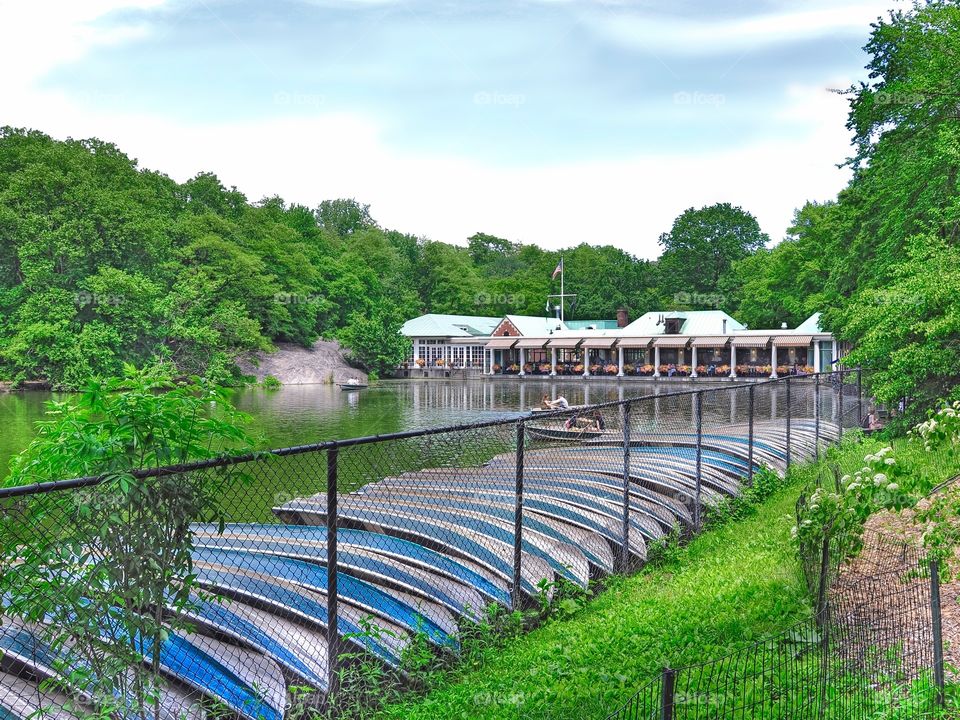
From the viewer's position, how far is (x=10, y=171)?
51094 mm

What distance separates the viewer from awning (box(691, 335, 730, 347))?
2247 inches

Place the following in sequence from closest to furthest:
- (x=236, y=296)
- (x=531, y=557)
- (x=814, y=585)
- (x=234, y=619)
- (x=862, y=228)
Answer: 1. (x=234, y=619)
2. (x=814, y=585)
3. (x=531, y=557)
4. (x=862, y=228)
5. (x=236, y=296)

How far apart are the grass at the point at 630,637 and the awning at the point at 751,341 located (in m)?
48.8

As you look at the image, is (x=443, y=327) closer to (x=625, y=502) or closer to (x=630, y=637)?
(x=625, y=502)

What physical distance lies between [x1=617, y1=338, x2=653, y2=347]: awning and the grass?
169 feet

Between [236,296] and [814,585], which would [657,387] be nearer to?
[236,296]

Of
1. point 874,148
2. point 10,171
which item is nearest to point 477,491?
point 874,148

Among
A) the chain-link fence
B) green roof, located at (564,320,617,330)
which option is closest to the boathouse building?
green roof, located at (564,320,617,330)

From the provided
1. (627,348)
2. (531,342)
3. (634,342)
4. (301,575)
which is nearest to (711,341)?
(634,342)

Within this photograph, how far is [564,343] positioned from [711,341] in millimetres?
11781

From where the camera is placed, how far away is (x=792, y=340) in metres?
53.4

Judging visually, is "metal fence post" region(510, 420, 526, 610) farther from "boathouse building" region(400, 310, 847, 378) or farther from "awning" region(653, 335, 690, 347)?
"awning" region(653, 335, 690, 347)

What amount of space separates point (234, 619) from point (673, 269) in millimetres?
84607

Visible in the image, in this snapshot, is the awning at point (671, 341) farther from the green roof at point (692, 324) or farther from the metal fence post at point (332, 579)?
the metal fence post at point (332, 579)
